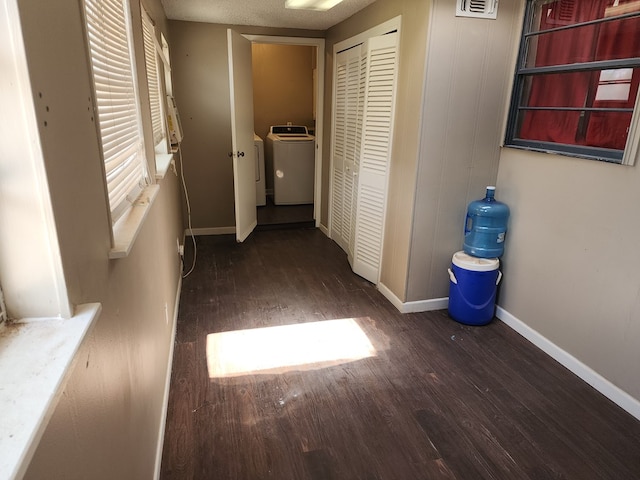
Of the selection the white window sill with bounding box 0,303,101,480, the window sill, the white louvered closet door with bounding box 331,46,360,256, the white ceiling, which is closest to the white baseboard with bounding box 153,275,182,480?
the window sill

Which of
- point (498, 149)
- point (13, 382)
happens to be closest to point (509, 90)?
point (498, 149)

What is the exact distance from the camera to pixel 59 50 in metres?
0.81

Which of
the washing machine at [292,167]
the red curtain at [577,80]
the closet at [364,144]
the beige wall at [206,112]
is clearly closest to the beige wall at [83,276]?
the closet at [364,144]

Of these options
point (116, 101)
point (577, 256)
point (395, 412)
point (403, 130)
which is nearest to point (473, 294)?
point (577, 256)

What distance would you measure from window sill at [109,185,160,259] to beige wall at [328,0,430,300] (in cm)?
164

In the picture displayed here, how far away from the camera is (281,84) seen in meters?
6.25

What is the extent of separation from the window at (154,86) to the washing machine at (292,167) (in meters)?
2.63

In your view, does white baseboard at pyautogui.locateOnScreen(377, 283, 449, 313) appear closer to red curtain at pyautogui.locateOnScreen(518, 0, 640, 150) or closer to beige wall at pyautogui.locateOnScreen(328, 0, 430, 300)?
beige wall at pyautogui.locateOnScreen(328, 0, 430, 300)

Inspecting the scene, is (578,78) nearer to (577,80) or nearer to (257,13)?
(577,80)

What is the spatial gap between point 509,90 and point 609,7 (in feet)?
2.21

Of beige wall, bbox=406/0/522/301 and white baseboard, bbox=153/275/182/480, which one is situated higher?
beige wall, bbox=406/0/522/301

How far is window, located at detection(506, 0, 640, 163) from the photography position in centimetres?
200

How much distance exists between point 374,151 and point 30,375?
2837 millimetres

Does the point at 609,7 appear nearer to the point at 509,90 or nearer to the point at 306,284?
the point at 509,90
